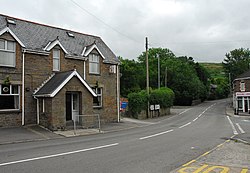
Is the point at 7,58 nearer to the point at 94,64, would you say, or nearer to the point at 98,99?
the point at 94,64

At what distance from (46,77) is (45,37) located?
3833 millimetres

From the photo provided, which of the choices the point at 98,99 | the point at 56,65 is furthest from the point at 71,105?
the point at 98,99

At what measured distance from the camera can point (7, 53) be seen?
60.8 ft

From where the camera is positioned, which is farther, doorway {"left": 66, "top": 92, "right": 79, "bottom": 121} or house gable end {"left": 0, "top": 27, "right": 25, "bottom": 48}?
doorway {"left": 66, "top": 92, "right": 79, "bottom": 121}

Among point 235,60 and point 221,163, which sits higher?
point 235,60

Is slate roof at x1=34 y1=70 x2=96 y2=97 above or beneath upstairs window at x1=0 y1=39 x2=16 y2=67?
beneath

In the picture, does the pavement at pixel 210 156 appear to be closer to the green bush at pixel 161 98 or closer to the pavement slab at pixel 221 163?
the pavement slab at pixel 221 163

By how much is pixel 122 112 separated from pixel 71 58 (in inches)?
509

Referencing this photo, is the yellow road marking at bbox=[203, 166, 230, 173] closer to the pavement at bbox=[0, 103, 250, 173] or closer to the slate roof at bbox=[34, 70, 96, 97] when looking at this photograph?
the pavement at bbox=[0, 103, 250, 173]

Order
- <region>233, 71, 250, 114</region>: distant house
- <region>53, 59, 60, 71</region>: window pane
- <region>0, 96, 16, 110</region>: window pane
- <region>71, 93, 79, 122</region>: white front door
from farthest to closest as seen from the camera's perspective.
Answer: <region>233, 71, 250, 114</region>: distant house < <region>53, 59, 60, 71</region>: window pane < <region>71, 93, 79, 122</region>: white front door < <region>0, 96, 16, 110</region>: window pane

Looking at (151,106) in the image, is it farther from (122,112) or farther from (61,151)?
(61,151)

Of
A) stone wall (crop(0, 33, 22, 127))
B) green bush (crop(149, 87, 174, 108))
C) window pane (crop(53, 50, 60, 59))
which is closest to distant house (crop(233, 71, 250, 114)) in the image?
green bush (crop(149, 87, 174, 108))

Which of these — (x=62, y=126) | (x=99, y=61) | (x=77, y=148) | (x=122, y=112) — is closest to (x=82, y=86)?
(x=62, y=126)

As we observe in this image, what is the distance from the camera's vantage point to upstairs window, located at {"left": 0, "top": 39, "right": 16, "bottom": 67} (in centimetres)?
1822
